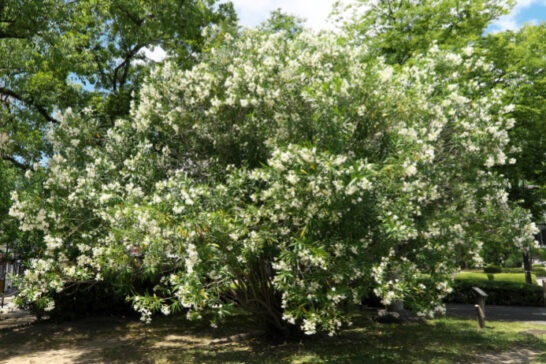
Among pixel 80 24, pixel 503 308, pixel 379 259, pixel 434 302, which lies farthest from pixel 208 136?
pixel 503 308

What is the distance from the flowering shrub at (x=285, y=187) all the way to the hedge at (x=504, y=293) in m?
12.4

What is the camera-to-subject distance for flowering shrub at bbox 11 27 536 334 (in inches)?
269

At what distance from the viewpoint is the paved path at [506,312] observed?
1565 cm

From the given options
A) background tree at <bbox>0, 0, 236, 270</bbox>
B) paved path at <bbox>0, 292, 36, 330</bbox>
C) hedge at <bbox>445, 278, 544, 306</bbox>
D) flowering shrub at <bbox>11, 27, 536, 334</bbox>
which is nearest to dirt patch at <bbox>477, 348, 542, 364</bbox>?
flowering shrub at <bbox>11, 27, 536, 334</bbox>

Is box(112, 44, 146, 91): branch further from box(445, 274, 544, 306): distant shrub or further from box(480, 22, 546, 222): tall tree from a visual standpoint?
box(445, 274, 544, 306): distant shrub

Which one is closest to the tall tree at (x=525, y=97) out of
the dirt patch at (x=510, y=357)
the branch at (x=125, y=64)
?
the dirt patch at (x=510, y=357)

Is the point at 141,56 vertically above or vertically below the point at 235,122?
above

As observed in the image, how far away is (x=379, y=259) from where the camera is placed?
737 centimetres

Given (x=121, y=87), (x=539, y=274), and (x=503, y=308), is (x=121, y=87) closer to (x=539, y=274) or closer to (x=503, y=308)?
(x=503, y=308)

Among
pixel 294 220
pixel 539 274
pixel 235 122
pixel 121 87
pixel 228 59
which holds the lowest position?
pixel 539 274

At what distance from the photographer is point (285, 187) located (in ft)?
22.4

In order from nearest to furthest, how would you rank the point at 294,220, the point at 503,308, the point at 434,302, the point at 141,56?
the point at 294,220 → the point at 434,302 → the point at 141,56 → the point at 503,308

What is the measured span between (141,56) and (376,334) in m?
13.7

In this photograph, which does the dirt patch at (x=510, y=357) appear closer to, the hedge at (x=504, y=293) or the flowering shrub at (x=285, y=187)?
the flowering shrub at (x=285, y=187)
